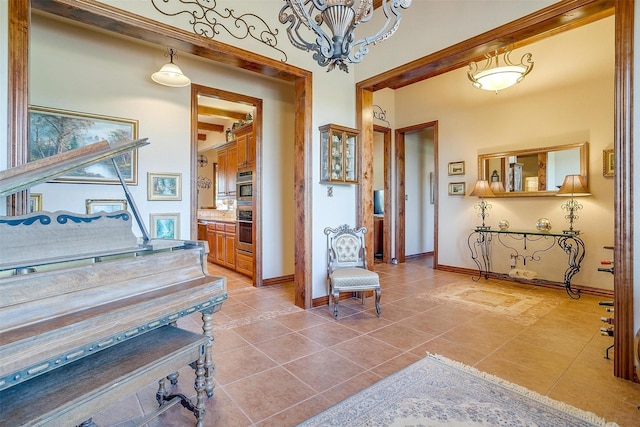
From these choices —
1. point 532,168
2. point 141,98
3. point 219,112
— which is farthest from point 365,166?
point 219,112

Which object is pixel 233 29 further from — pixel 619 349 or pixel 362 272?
pixel 619 349

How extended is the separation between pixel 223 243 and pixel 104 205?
9.22ft

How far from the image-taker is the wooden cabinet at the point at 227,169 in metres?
5.93

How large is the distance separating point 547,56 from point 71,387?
6.29 meters

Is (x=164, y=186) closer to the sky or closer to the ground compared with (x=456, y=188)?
closer to the ground

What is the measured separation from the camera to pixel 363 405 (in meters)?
1.91

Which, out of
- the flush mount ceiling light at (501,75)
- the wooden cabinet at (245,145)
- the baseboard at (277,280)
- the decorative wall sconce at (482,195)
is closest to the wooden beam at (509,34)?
the flush mount ceiling light at (501,75)

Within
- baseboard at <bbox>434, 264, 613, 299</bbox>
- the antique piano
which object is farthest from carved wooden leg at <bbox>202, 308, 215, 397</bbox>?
baseboard at <bbox>434, 264, 613, 299</bbox>

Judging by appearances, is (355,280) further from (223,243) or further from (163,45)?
(223,243)

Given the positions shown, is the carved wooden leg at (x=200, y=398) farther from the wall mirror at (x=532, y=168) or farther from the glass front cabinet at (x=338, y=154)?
the wall mirror at (x=532, y=168)

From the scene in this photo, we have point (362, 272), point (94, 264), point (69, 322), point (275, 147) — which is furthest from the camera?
point (275, 147)

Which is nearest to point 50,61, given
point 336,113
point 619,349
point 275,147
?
point 275,147

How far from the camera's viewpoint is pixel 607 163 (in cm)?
408

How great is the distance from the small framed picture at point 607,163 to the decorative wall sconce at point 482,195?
4.60 ft
